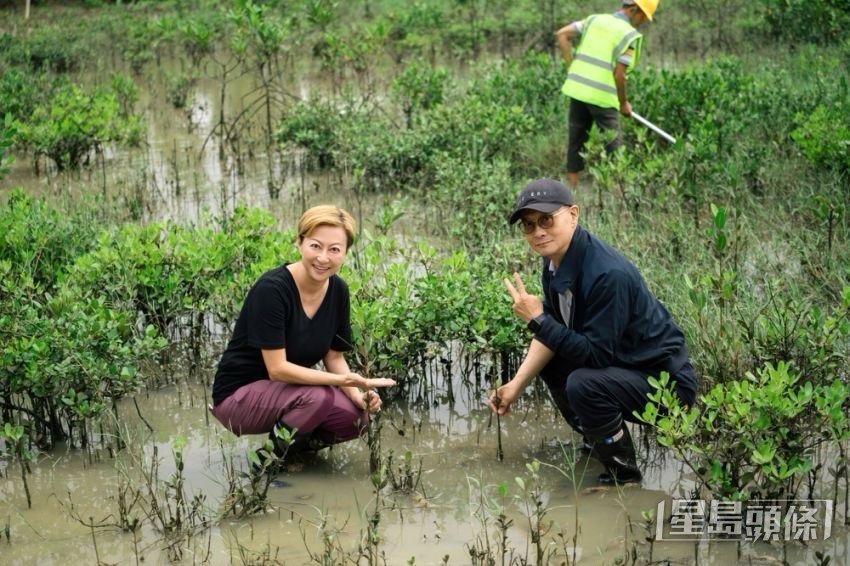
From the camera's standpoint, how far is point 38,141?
8867 millimetres

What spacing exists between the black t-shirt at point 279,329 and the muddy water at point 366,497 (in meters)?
0.50

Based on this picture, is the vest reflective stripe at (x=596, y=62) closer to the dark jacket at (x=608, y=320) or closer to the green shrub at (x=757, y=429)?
the dark jacket at (x=608, y=320)

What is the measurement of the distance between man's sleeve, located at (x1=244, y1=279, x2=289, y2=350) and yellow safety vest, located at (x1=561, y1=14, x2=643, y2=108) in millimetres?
4252

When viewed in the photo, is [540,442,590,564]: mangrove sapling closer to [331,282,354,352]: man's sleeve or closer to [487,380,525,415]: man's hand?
[487,380,525,415]: man's hand

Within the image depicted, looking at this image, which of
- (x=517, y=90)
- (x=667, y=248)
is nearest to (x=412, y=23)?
(x=517, y=90)

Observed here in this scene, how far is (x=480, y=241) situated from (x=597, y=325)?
285 centimetres

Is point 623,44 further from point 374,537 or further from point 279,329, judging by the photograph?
point 374,537

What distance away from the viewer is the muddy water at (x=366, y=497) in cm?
395

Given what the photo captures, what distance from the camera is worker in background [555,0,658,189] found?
761 cm

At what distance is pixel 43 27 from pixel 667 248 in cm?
1297

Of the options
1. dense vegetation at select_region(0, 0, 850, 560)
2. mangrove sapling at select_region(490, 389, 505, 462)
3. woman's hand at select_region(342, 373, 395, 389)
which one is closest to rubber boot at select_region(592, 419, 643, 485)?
dense vegetation at select_region(0, 0, 850, 560)

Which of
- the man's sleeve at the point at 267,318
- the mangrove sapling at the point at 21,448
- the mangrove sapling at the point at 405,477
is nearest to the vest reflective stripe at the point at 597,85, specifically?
the mangrove sapling at the point at 405,477

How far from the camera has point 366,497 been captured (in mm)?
4410

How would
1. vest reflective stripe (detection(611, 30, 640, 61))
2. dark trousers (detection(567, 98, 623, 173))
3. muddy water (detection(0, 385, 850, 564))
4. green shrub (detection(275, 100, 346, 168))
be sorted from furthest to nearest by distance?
green shrub (detection(275, 100, 346, 168)) → dark trousers (detection(567, 98, 623, 173)) → vest reflective stripe (detection(611, 30, 640, 61)) → muddy water (detection(0, 385, 850, 564))
